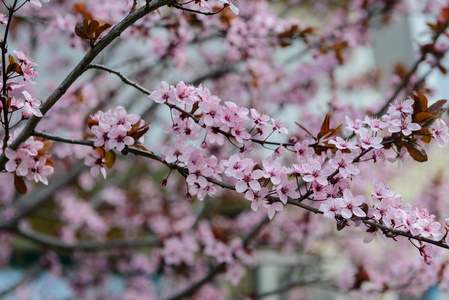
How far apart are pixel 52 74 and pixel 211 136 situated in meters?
4.00

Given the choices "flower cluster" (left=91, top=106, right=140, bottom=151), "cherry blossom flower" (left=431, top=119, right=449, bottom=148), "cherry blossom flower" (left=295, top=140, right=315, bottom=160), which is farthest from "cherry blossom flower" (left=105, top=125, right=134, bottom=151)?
"cherry blossom flower" (left=431, top=119, right=449, bottom=148)

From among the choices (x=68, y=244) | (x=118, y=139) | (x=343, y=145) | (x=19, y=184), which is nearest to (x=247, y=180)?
(x=343, y=145)

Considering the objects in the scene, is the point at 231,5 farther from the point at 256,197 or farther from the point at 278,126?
the point at 256,197

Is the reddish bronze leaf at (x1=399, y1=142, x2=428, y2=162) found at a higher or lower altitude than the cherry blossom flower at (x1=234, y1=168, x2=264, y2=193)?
higher

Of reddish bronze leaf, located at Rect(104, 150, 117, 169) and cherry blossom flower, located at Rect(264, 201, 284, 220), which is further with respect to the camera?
reddish bronze leaf, located at Rect(104, 150, 117, 169)

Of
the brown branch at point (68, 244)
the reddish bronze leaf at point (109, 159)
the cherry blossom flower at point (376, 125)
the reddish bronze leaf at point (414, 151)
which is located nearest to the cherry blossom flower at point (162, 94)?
the reddish bronze leaf at point (109, 159)

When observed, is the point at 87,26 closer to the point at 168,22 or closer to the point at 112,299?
the point at 168,22

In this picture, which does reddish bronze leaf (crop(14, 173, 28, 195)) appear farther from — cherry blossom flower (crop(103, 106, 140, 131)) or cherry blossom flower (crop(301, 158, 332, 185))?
cherry blossom flower (crop(301, 158, 332, 185))

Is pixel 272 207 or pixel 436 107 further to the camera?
pixel 436 107

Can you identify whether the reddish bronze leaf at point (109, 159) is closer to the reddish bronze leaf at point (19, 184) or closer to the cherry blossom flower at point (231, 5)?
the reddish bronze leaf at point (19, 184)

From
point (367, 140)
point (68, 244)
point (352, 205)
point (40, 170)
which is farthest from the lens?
point (68, 244)

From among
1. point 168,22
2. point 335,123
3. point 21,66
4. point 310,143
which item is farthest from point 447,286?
point 21,66

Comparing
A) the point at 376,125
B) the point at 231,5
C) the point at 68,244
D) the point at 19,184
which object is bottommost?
the point at 68,244

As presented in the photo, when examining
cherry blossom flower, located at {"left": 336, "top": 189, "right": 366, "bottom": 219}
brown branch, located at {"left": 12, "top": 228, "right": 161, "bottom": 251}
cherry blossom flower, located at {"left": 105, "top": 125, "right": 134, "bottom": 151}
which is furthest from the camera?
brown branch, located at {"left": 12, "top": 228, "right": 161, "bottom": 251}
